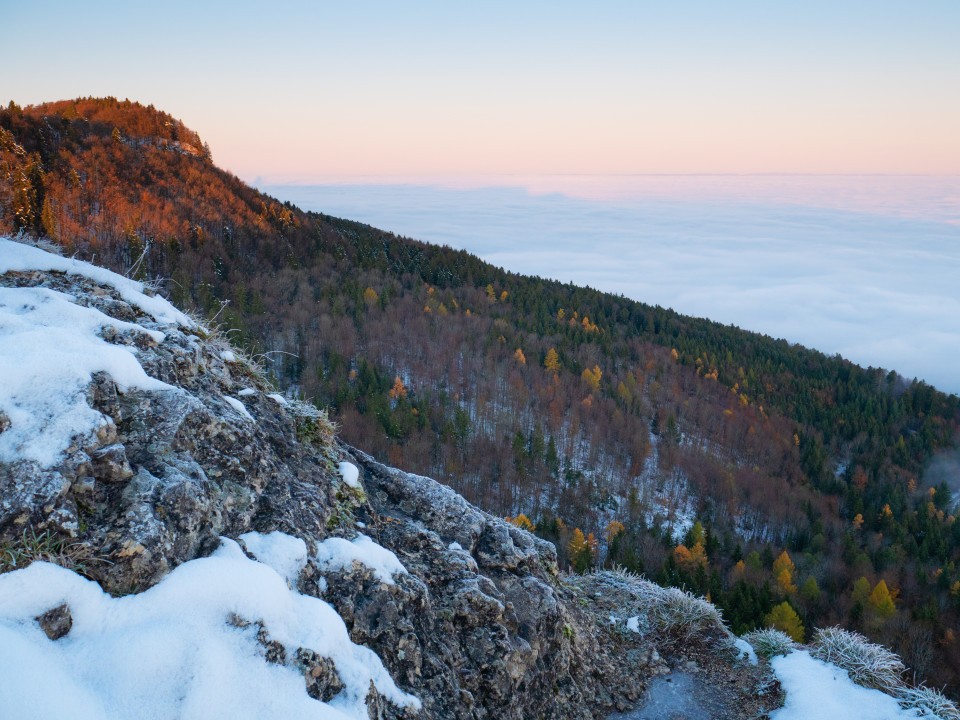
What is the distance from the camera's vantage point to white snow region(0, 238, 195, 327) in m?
6.76

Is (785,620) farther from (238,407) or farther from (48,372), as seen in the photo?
(48,372)

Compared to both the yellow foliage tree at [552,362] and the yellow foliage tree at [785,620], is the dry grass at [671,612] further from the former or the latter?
the yellow foliage tree at [552,362]

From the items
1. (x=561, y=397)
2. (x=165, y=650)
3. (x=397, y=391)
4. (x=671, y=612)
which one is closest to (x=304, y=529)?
(x=165, y=650)

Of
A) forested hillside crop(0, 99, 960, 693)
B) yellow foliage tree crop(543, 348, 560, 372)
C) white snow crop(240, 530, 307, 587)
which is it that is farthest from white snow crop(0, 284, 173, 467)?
yellow foliage tree crop(543, 348, 560, 372)

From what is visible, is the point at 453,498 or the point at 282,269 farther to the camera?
the point at 282,269

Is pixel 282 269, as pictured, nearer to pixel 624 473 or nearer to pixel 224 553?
pixel 624 473

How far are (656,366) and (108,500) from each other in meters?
120

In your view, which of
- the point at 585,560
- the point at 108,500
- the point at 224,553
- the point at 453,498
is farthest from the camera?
the point at 585,560

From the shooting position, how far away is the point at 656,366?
118m

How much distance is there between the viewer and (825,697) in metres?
Result: 8.96

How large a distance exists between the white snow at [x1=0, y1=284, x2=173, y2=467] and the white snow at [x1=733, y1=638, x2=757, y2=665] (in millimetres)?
10300

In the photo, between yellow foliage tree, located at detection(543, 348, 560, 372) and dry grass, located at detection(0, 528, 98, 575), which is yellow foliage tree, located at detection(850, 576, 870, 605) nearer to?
yellow foliage tree, located at detection(543, 348, 560, 372)

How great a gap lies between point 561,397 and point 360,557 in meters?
91.4

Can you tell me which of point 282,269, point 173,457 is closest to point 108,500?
point 173,457
